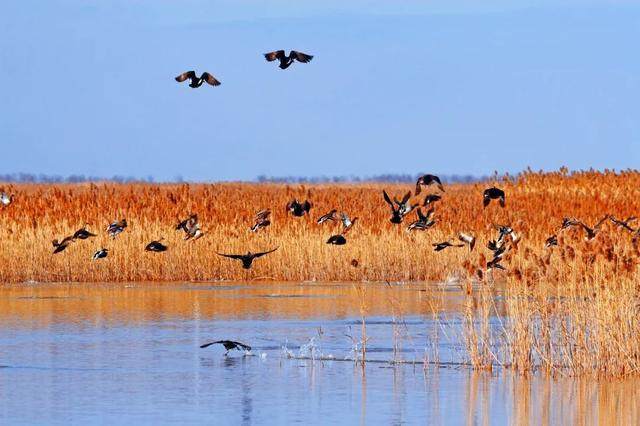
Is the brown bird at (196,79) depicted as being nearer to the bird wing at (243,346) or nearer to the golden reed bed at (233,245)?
the bird wing at (243,346)

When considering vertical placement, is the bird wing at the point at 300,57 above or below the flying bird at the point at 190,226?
above

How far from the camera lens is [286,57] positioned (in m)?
15.2

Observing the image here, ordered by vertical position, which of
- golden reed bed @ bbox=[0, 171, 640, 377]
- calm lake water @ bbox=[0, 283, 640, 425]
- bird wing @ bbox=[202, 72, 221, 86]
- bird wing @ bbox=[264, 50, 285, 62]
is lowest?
calm lake water @ bbox=[0, 283, 640, 425]

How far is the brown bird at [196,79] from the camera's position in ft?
50.8

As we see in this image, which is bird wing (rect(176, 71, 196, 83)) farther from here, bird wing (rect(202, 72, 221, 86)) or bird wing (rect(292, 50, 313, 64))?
bird wing (rect(292, 50, 313, 64))

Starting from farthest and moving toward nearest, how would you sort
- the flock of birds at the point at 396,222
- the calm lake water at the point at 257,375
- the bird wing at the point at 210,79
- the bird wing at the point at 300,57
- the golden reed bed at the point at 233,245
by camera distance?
1. the golden reed bed at the point at 233,245
2. the flock of birds at the point at 396,222
3. the bird wing at the point at 210,79
4. the bird wing at the point at 300,57
5. the calm lake water at the point at 257,375

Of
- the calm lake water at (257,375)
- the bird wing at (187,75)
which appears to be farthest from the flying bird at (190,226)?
the bird wing at (187,75)

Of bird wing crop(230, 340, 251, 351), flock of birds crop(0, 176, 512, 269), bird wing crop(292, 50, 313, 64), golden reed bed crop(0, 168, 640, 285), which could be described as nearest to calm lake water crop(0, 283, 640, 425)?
bird wing crop(230, 340, 251, 351)

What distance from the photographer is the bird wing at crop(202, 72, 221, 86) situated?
1540cm

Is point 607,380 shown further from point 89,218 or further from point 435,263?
point 89,218

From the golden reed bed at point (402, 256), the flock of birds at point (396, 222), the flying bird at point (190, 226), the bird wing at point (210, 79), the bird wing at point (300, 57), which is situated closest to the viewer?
the golden reed bed at point (402, 256)

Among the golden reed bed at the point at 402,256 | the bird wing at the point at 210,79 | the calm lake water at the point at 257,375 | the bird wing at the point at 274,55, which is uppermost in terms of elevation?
the bird wing at the point at 274,55

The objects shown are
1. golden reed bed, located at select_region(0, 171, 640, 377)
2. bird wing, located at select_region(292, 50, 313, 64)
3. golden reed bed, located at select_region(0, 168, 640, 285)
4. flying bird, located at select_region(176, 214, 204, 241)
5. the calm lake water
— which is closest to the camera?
the calm lake water

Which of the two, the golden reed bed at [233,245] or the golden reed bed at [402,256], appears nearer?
the golden reed bed at [402,256]
